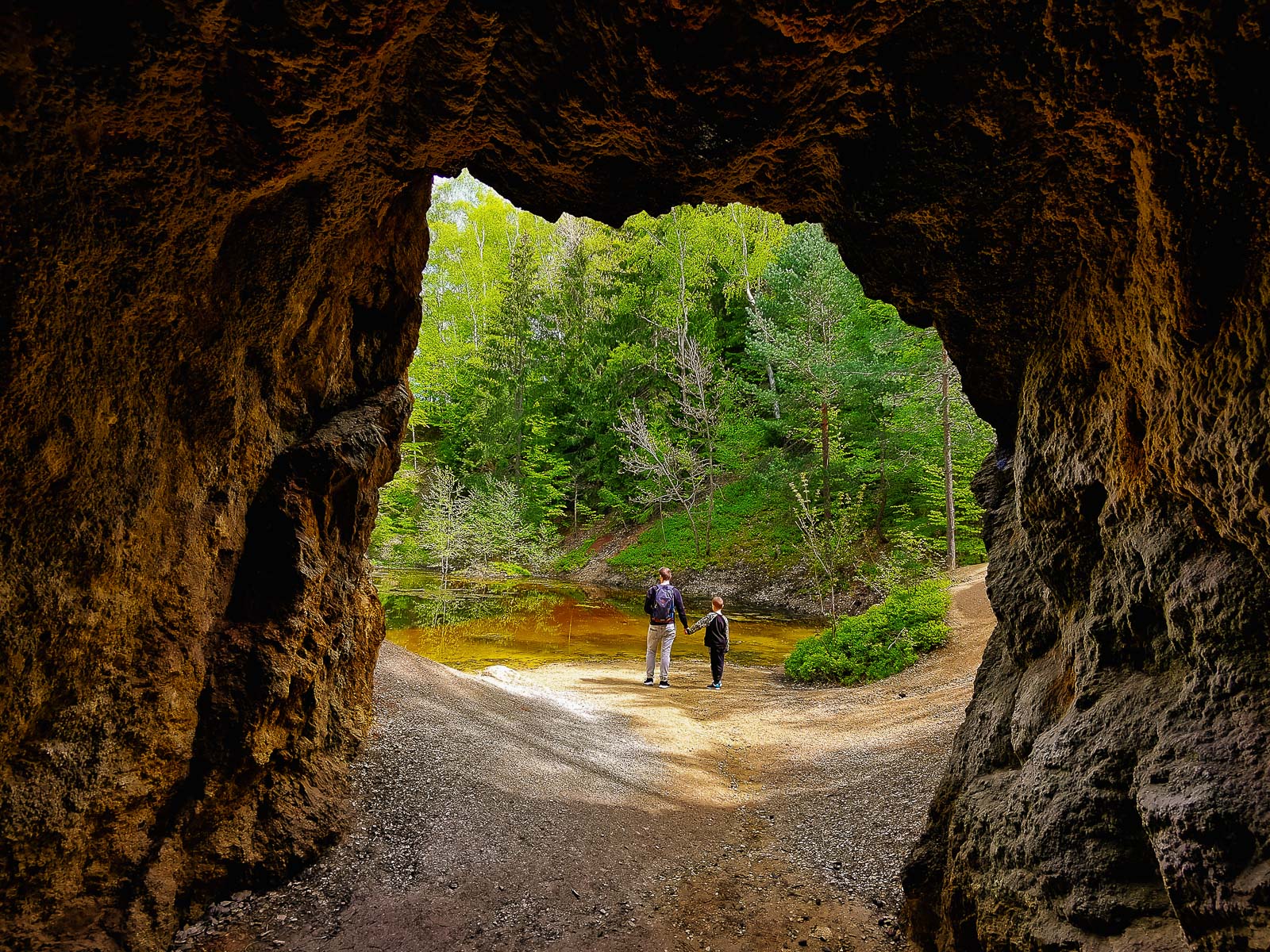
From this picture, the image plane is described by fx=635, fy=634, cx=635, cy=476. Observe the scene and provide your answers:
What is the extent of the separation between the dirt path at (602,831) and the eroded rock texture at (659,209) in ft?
1.63

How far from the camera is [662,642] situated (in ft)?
36.2

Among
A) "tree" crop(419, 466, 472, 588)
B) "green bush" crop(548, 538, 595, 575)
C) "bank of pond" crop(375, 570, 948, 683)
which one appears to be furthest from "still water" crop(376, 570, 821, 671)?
"green bush" crop(548, 538, 595, 575)

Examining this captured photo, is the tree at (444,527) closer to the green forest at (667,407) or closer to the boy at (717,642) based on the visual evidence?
the green forest at (667,407)

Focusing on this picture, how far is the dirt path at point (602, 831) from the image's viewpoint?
12.1 ft

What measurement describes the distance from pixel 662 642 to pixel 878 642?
3.99 metres

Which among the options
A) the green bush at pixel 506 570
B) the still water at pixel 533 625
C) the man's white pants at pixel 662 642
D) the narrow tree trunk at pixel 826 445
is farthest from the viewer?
the green bush at pixel 506 570

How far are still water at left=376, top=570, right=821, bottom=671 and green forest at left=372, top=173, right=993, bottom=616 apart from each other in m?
1.24

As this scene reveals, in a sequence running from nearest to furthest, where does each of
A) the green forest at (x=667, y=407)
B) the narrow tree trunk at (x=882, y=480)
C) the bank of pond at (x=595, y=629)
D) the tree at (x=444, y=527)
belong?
the bank of pond at (x=595, y=629) → the tree at (x=444, y=527) → the green forest at (x=667, y=407) → the narrow tree trunk at (x=882, y=480)

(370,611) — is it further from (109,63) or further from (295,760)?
(109,63)

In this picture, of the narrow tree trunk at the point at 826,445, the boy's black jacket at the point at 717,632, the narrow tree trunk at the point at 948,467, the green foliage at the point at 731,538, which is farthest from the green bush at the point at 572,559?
the boy's black jacket at the point at 717,632

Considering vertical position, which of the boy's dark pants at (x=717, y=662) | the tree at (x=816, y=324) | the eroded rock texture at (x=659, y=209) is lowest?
the boy's dark pants at (x=717, y=662)

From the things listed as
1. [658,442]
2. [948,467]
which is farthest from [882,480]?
[658,442]

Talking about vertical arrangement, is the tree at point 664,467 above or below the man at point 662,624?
above

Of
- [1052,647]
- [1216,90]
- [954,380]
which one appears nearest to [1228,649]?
[1052,647]
